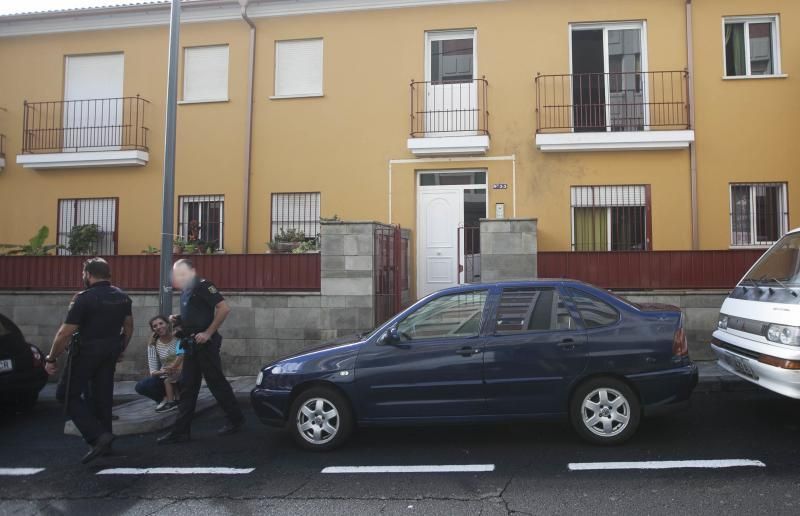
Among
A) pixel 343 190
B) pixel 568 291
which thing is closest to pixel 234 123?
pixel 343 190

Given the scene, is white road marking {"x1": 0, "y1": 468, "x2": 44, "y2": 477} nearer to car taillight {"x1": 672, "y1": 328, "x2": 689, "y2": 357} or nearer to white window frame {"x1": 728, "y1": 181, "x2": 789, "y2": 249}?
car taillight {"x1": 672, "y1": 328, "x2": 689, "y2": 357}

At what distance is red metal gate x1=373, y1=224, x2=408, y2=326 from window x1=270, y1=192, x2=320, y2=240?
→ 2.16 meters

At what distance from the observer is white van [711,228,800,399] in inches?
196

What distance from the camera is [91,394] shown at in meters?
5.52

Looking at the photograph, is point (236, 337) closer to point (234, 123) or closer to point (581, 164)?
point (234, 123)

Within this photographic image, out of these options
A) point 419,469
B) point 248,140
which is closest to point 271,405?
point 419,469

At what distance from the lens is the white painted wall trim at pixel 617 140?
10.3 metres

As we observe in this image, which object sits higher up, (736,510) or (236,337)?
(236,337)

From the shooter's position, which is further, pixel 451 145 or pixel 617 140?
pixel 451 145

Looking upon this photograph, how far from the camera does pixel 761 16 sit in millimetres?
10648

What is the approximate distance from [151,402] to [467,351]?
4530 millimetres

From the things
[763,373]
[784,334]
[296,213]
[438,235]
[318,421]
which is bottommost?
[318,421]

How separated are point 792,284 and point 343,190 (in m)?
7.90

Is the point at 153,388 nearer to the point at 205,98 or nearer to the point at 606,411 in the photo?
the point at 606,411
